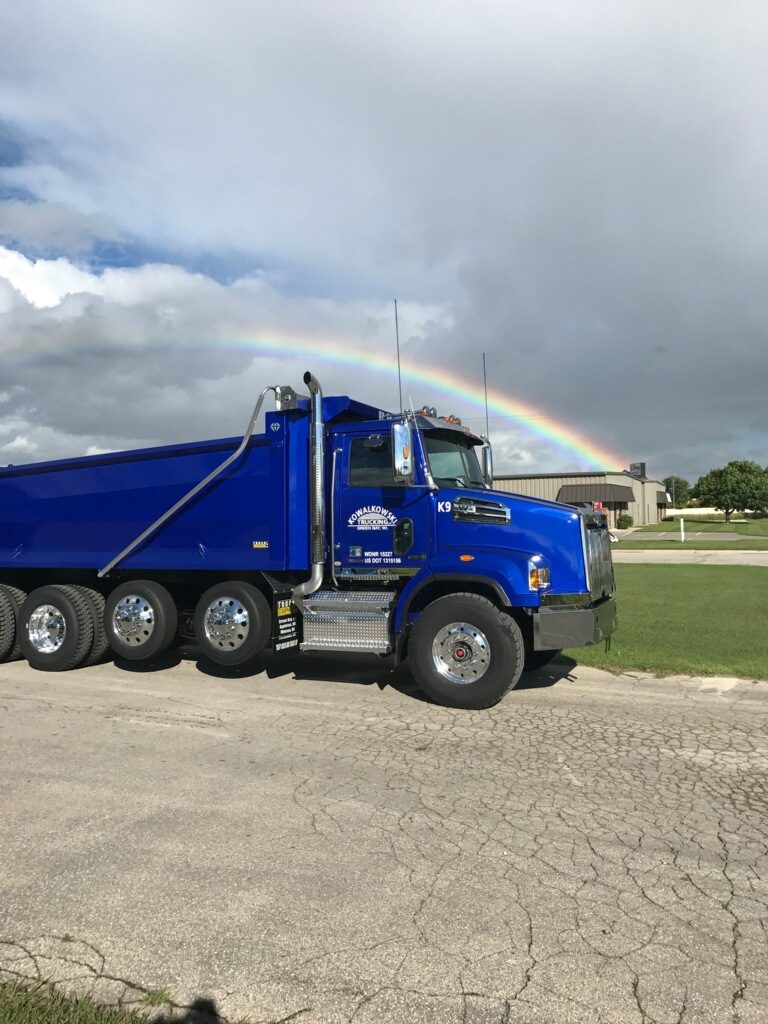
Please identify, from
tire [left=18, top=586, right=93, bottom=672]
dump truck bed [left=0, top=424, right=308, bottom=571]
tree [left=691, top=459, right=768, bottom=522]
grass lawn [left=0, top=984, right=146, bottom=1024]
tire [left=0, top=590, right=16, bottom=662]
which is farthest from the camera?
tree [left=691, top=459, right=768, bottom=522]

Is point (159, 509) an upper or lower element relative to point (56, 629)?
upper

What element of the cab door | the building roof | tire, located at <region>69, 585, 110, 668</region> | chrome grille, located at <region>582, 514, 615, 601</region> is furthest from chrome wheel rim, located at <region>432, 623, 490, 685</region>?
the building roof

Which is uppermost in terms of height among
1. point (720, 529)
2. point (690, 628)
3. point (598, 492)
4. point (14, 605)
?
point (598, 492)

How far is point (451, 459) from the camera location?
25.5ft

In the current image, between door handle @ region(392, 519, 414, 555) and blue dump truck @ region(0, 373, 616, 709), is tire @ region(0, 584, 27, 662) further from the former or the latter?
door handle @ region(392, 519, 414, 555)

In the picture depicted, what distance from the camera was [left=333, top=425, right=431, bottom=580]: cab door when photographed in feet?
23.9

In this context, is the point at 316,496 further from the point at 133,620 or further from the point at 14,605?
the point at 14,605

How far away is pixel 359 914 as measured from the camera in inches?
125

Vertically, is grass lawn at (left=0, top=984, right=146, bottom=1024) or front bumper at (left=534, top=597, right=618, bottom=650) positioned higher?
front bumper at (left=534, top=597, right=618, bottom=650)

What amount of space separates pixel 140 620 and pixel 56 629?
4.42ft

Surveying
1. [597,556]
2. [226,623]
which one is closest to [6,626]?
[226,623]

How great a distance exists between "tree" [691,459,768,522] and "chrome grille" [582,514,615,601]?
8957cm

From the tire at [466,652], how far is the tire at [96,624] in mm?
4226

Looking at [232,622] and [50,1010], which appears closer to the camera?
[50,1010]
